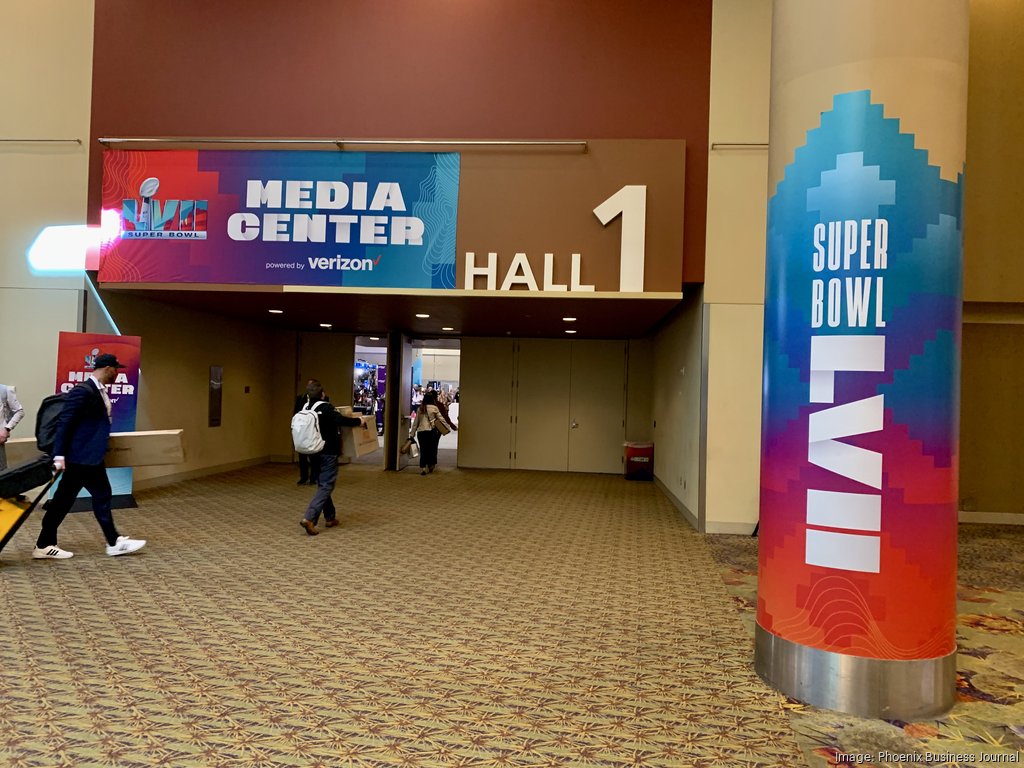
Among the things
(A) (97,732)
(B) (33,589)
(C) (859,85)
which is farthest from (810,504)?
(B) (33,589)

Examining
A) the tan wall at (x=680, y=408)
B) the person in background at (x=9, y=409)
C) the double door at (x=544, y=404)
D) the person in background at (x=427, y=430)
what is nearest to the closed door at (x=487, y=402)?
the double door at (x=544, y=404)

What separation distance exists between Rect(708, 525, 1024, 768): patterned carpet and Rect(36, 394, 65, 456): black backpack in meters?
5.64

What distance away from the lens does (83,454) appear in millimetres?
5508

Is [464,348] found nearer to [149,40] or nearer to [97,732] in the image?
[149,40]

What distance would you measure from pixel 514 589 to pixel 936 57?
14.1 ft

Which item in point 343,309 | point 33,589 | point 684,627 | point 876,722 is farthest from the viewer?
point 343,309

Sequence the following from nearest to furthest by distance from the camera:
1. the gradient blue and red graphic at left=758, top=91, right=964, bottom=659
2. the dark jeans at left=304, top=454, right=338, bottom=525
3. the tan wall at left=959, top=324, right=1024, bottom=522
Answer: the gradient blue and red graphic at left=758, top=91, right=964, bottom=659 → the dark jeans at left=304, top=454, right=338, bottom=525 → the tan wall at left=959, top=324, right=1024, bottom=522

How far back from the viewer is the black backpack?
5.47m

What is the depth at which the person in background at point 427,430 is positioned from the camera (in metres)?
12.1

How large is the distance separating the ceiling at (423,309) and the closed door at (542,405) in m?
1.01

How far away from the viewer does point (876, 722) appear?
3139 millimetres

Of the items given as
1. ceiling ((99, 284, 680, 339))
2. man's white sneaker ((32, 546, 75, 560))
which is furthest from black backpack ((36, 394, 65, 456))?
ceiling ((99, 284, 680, 339))

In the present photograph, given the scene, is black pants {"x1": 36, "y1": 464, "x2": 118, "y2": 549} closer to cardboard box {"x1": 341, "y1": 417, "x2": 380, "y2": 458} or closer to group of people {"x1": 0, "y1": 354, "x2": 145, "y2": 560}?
group of people {"x1": 0, "y1": 354, "x2": 145, "y2": 560}

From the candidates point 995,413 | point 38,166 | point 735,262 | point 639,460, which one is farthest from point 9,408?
point 995,413
